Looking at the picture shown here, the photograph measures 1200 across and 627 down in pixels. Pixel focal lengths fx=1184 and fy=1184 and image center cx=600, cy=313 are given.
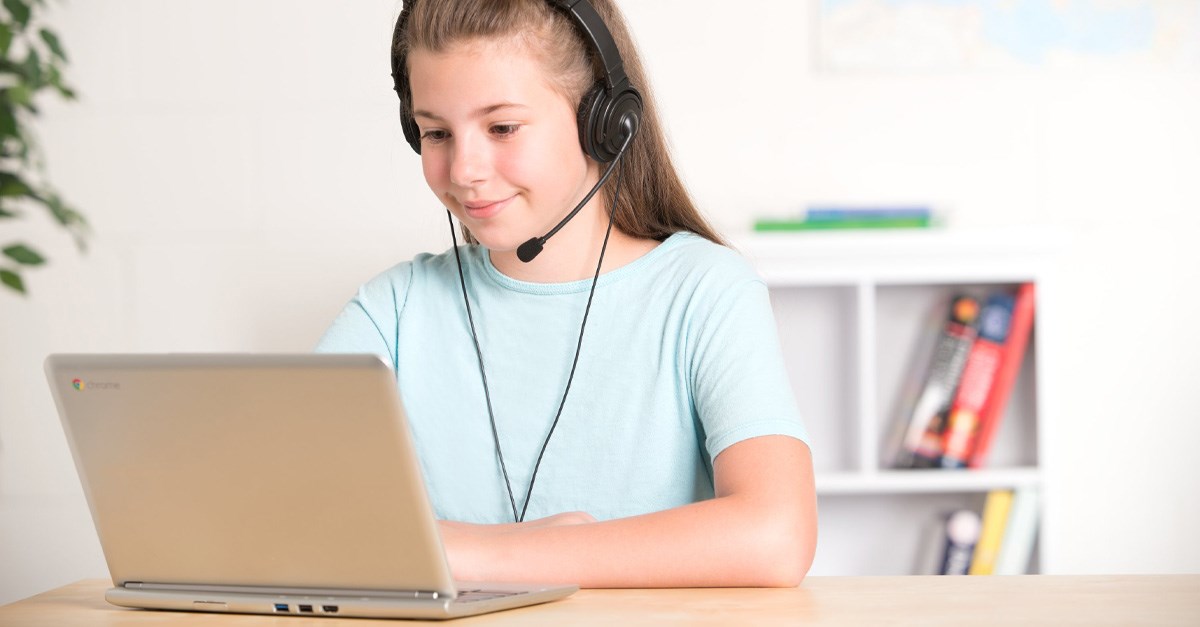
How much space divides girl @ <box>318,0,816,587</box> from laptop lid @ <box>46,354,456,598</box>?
0.89ft

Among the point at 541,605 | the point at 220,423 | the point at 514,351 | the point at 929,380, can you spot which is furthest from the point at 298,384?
the point at 929,380

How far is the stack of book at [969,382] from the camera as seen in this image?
1.94 meters

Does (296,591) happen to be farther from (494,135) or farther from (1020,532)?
(1020,532)

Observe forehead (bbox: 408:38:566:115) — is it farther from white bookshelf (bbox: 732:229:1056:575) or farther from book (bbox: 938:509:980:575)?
book (bbox: 938:509:980:575)

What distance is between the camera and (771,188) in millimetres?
2090

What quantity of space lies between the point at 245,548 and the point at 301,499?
0.24 ft

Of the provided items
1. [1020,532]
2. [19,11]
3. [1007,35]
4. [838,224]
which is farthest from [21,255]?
[1007,35]

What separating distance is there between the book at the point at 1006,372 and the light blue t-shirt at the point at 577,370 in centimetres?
76

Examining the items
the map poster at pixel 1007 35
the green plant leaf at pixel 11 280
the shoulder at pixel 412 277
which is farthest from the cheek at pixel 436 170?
the map poster at pixel 1007 35

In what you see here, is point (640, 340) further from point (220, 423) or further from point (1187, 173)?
point (1187, 173)

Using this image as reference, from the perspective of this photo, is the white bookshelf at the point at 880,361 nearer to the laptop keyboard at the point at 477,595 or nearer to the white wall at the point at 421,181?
the white wall at the point at 421,181

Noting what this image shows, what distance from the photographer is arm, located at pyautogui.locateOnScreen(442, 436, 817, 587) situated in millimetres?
962

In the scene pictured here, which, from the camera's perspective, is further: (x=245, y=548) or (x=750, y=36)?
(x=750, y=36)

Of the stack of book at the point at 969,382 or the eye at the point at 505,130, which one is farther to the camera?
the stack of book at the point at 969,382
